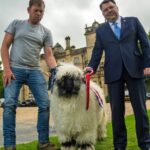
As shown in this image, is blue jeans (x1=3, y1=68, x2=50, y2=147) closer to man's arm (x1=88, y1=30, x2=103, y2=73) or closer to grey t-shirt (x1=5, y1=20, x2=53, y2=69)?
grey t-shirt (x1=5, y1=20, x2=53, y2=69)

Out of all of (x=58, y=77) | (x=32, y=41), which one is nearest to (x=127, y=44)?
(x=58, y=77)

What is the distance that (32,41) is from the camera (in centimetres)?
686

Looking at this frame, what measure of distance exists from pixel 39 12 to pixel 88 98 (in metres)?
1.72

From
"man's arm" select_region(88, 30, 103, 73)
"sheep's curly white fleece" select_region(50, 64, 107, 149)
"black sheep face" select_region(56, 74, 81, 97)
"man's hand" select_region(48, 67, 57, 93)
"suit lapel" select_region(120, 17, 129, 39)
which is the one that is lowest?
"sheep's curly white fleece" select_region(50, 64, 107, 149)

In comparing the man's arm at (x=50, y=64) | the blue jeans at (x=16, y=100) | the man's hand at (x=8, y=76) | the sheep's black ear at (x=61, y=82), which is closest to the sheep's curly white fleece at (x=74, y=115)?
the sheep's black ear at (x=61, y=82)

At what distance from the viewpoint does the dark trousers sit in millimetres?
6148

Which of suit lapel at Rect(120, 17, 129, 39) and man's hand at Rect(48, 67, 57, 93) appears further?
man's hand at Rect(48, 67, 57, 93)

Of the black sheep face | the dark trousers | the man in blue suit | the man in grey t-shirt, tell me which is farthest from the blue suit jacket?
the man in grey t-shirt

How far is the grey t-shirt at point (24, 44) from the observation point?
266 inches

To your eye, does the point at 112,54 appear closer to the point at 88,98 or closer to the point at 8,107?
the point at 88,98

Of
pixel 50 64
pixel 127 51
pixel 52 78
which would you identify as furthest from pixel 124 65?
pixel 50 64

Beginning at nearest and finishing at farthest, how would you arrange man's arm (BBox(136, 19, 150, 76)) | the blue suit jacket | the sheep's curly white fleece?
man's arm (BBox(136, 19, 150, 76)) → the blue suit jacket → the sheep's curly white fleece

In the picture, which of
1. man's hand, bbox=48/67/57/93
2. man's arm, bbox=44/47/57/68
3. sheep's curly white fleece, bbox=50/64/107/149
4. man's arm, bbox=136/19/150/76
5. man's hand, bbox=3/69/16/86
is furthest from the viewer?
man's arm, bbox=44/47/57/68

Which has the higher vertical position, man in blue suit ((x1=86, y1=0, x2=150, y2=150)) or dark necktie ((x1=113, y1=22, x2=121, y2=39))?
dark necktie ((x1=113, y1=22, x2=121, y2=39))
